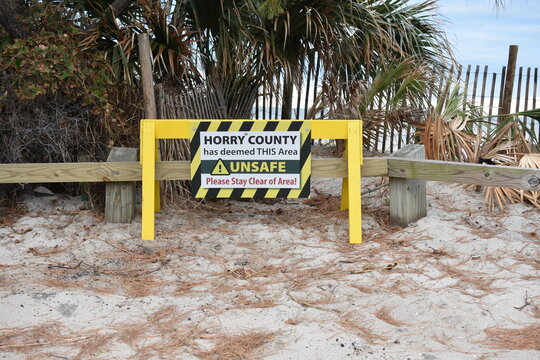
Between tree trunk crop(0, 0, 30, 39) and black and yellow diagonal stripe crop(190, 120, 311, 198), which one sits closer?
black and yellow diagonal stripe crop(190, 120, 311, 198)

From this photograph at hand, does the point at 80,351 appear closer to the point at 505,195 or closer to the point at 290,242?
the point at 290,242

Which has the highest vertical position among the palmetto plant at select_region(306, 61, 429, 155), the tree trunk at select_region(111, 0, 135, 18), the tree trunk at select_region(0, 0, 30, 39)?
the tree trunk at select_region(111, 0, 135, 18)

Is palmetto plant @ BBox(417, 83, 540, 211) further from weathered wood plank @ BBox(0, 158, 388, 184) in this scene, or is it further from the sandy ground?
weathered wood plank @ BBox(0, 158, 388, 184)

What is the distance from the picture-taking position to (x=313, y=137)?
585cm

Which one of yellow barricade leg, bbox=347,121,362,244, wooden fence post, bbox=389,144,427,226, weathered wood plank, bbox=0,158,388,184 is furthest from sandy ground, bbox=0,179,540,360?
weathered wood plank, bbox=0,158,388,184

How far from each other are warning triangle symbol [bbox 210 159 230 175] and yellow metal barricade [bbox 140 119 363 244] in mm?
377

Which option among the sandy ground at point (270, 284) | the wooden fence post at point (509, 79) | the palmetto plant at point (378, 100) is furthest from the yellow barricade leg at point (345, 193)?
the wooden fence post at point (509, 79)

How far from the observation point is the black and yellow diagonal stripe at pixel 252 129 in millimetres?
5758

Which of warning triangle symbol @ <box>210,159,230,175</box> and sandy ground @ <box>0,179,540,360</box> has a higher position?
warning triangle symbol @ <box>210,159,230,175</box>

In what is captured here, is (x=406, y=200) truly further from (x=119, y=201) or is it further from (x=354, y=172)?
(x=119, y=201)

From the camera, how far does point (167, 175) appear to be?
234 inches

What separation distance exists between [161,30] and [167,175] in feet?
6.76

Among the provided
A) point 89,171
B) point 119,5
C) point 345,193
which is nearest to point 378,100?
point 345,193

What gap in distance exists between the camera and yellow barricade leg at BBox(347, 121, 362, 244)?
580cm
